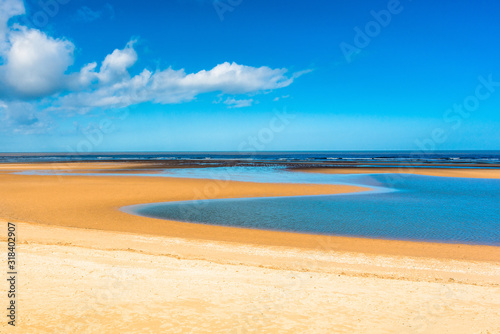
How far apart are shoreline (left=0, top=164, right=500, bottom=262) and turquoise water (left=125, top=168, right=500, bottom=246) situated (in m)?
1.02

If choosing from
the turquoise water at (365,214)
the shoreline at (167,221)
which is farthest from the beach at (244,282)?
the turquoise water at (365,214)

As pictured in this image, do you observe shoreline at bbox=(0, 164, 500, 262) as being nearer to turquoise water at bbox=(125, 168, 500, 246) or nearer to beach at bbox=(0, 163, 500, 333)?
beach at bbox=(0, 163, 500, 333)

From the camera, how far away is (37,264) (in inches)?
339

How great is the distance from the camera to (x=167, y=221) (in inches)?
634

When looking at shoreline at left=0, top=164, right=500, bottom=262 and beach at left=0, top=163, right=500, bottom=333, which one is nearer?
beach at left=0, top=163, right=500, bottom=333

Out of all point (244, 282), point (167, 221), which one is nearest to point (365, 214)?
point (167, 221)

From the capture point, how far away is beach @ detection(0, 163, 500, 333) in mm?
5977

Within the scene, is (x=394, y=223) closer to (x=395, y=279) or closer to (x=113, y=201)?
(x=395, y=279)

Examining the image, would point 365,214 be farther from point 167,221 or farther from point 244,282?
point 244,282

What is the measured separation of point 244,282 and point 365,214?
11375 millimetres

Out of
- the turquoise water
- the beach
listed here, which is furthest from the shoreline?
the turquoise water

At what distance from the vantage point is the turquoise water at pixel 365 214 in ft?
46.1

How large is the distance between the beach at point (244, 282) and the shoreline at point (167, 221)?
122 millimetres

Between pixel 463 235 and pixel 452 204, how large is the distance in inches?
311
